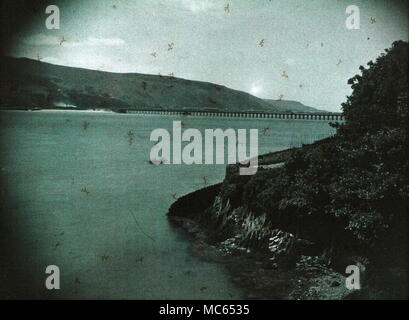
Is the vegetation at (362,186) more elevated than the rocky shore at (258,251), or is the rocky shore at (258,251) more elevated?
the vegetation at (362,186)

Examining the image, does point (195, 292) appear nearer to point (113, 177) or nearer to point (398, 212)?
point (398, 212)

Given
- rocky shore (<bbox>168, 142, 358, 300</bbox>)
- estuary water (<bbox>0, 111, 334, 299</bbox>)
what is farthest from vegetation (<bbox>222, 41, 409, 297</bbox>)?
estuary water (<bbox>0, 111, 334, 299</bbox>)

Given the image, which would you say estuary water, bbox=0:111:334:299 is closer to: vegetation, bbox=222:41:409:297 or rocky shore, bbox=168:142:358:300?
rocky shore, bbox=168:142:358:300

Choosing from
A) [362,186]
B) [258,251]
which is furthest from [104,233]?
[362,186]

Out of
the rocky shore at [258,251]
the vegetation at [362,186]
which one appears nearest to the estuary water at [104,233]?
the rocky shore at [258,251]

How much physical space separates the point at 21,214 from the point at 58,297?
14.9m

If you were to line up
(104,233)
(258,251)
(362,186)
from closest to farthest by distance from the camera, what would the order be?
(362,186) < (258,251) < (104,233)

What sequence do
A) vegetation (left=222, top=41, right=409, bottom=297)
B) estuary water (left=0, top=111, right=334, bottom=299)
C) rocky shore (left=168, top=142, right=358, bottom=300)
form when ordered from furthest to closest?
estuary water (left=0, top=111, right=334, bottom=299) → rocky shore (left=168, top=142, right=358, bottom=300) → vegetation (left=222, top=41, right=409, bottom=297)

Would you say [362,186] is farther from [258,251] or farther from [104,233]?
[104,233]

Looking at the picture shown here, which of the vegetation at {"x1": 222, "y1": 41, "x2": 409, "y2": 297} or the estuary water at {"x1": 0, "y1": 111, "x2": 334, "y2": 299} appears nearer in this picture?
the vegetation at {"x1": 222, "y1": 41, "x2": 409, "y2": 297}

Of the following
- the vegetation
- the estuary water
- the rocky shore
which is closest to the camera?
the vegetation

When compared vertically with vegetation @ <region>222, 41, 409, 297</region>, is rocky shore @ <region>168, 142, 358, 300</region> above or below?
below

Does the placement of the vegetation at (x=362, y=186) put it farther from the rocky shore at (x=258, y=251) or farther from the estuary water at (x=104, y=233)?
the estuary water at (x=104, y=233)

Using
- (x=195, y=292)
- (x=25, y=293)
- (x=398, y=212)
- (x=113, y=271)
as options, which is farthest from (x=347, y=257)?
(x=25, y=293)
